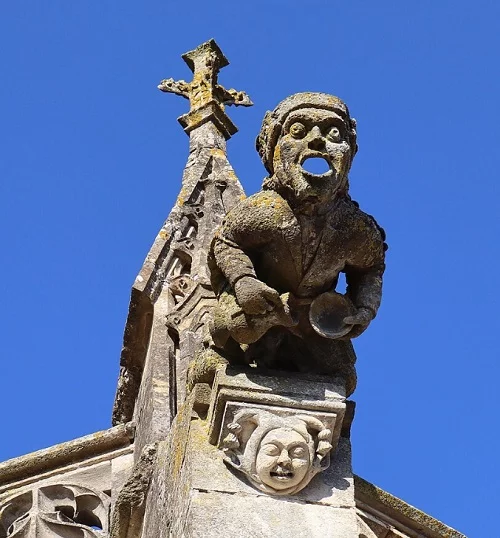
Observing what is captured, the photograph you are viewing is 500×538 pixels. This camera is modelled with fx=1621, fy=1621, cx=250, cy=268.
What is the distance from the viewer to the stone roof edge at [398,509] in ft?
25.4

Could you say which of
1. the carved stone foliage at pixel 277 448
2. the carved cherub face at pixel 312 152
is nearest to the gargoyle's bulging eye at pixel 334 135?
the carved cherub face at pixel 312 152

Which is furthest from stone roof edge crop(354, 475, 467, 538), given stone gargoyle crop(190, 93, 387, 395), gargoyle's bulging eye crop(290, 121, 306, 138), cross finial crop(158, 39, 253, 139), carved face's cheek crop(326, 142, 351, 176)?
cross finial crop(158, 39, 253, 139)

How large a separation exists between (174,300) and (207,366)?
313 cm

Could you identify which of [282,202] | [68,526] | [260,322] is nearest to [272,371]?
[260,322]

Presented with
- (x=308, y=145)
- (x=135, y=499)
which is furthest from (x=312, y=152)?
(x=135, y=499)

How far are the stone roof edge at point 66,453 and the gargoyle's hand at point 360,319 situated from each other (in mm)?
3121

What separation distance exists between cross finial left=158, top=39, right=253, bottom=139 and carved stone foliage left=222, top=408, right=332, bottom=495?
5.64 m

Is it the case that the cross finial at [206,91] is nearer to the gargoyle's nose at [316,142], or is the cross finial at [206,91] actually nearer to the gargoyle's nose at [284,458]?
the gargoyle's nose at [316,142]

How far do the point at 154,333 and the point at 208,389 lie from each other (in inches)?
110

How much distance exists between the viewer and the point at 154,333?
9.80m

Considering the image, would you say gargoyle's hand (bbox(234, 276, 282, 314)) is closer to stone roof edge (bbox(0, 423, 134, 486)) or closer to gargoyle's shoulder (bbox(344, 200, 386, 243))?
gargoyle's shoulder (bbox(344, 200, 386, 243))

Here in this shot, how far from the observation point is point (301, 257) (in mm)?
6930

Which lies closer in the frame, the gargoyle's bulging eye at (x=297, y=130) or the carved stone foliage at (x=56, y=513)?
the gargoyle's bulging eye at (x=297, y=130)

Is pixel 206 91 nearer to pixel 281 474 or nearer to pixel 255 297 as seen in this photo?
pixel 255 297
